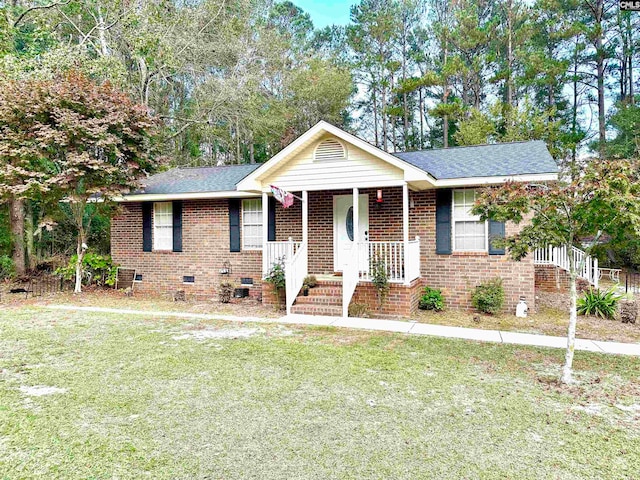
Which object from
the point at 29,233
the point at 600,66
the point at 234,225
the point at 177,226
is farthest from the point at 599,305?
the point at 600,66

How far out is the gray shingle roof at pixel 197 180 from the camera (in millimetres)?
11477

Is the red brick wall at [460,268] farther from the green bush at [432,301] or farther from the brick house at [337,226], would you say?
the green bush at [432,301]

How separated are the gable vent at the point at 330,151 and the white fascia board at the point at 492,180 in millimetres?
2261

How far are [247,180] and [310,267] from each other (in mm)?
2935

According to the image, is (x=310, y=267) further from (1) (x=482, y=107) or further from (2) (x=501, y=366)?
(1) (x=482, y=107)

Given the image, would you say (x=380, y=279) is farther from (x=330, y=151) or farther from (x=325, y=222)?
(x=330, y=151)

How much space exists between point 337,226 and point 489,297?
162 inches

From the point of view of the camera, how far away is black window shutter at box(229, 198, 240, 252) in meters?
11.3

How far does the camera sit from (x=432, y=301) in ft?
30.3

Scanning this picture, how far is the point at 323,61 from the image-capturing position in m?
23.8

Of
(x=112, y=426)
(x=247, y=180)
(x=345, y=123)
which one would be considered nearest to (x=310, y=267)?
(x=247, y=180)

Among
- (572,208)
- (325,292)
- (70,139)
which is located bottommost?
(325,292)

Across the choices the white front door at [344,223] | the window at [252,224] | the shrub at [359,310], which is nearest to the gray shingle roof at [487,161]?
the white front door at [344,223]

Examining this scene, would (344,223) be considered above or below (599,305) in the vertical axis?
above
